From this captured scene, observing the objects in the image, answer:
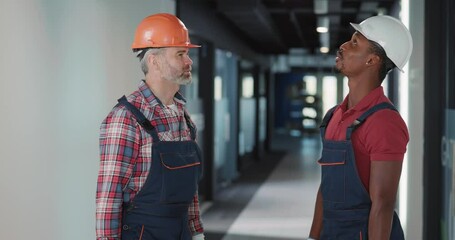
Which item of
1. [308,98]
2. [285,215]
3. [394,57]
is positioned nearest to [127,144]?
[394,57]

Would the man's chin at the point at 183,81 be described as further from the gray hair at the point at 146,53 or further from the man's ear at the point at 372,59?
the man's ear at the point at 372,59

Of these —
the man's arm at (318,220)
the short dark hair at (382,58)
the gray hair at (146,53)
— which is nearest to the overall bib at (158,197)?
the gray hair at (146,53)

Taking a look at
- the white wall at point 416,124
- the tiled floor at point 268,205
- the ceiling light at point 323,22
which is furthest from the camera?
the ceiling light at point 323,22

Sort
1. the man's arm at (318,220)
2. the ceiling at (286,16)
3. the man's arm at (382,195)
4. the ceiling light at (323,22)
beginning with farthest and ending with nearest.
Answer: the ceiling light at (323,22) < the ceiling at (286,16) < the man's arm at (318,220) < the man's arm at (382,195)

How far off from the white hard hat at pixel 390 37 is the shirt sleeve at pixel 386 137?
8.9 inches

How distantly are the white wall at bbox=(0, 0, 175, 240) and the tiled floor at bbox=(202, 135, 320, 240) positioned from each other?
2964 millimetres

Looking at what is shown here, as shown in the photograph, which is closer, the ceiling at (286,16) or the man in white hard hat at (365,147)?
the man in white hard hat at (365,147)

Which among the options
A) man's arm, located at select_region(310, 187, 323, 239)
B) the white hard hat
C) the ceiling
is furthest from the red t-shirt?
the ceiling

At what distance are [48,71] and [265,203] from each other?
5.89m

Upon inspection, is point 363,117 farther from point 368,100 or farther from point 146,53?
A: point 146,53

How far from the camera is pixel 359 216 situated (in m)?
2.18

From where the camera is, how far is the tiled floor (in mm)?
6684

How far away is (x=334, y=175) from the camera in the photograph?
2217mm

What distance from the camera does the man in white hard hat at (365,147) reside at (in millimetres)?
2104
